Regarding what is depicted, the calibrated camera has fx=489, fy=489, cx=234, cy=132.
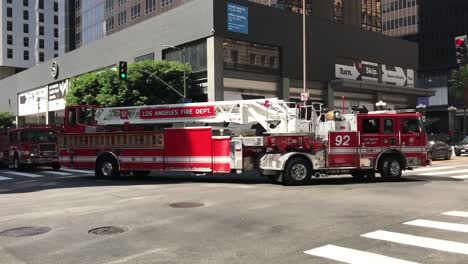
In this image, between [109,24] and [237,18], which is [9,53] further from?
[237,18]

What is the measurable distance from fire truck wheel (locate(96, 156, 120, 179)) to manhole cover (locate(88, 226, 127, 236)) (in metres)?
11.0

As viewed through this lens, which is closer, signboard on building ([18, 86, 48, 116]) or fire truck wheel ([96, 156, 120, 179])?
fire truck wheel ([96, 156, 120, 179])

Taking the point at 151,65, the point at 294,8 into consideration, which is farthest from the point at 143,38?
the point at 294,8

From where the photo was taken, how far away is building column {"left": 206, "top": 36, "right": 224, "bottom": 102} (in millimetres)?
43656

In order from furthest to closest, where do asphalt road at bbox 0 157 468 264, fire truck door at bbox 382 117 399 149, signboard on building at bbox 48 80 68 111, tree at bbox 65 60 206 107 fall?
signboard on building at bbox 48 80 68 111 → tree at bbox 65 60 206 107 → fire truck door at bbox 382 117 399 149 → asphalt road at bbox 0 157 468 264

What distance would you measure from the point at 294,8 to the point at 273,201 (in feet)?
193

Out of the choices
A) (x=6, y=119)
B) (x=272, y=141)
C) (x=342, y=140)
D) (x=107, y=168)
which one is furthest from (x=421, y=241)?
(x=6, y=119)

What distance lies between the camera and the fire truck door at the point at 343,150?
1728 centimetres

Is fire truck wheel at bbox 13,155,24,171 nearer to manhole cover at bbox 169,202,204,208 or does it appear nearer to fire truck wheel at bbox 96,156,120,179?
fire truck wheel at bbox 96,156,120,179

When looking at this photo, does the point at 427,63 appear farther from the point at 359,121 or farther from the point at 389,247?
the point at 389,247

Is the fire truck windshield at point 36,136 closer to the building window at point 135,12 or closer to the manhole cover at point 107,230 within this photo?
the manhole cover at point 107,230

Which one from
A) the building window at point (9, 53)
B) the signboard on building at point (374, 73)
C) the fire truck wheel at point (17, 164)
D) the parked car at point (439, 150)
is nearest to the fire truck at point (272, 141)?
the fire truck wheel at point (17, 164)

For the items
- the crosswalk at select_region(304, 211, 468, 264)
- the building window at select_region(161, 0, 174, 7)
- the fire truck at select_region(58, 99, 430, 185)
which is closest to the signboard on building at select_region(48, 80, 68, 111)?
the building window at select_region(161, 0, 174, 7)

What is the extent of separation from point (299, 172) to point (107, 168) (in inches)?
331
